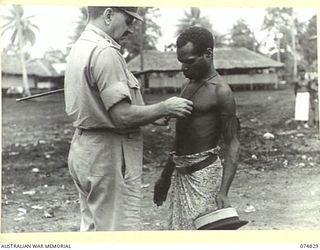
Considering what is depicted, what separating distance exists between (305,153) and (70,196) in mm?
872

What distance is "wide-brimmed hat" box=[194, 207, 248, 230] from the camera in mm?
1209

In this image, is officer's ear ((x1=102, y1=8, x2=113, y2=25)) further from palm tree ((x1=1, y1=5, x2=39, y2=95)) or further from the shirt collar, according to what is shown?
palm tree ((x1=1, y1=5, x2=39, y2=95))

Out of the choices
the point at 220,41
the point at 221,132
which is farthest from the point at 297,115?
the point at 221,132

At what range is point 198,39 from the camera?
1.21 meters

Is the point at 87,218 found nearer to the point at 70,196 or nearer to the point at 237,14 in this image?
the point at 70,196

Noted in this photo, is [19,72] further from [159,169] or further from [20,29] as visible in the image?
[159,169]

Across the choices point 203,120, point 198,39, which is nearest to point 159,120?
point 203,120

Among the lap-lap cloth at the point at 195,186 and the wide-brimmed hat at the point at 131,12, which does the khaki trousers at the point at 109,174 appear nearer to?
the lap-lap cloth at the point at 195,186

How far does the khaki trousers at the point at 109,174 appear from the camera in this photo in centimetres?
118

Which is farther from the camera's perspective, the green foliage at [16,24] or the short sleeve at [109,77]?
the green foliage at [16,24]

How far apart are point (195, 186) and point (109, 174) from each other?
0.22 m

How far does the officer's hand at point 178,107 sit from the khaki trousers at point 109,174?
0.40 ft

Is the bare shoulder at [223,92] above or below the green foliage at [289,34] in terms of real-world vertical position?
below

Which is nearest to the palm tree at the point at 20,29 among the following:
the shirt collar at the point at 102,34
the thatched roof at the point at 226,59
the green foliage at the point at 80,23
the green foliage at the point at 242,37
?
the green foliage at the point at 80,23
